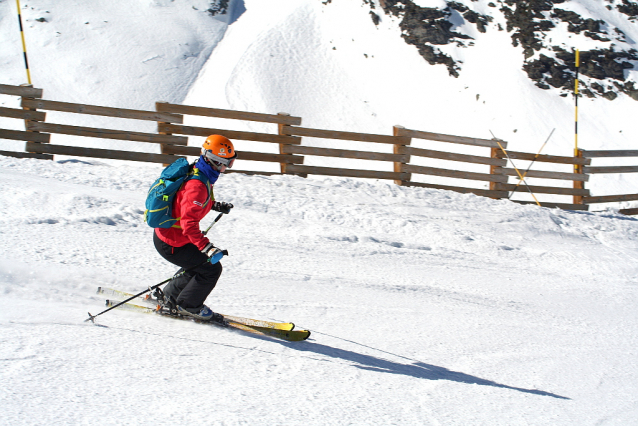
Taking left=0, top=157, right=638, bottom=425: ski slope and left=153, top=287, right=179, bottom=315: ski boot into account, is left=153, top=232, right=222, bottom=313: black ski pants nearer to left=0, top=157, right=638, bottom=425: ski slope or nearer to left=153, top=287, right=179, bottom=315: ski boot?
left=153, top=287, right=179, bottom=315: ski boot

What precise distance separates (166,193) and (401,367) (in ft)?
7.06

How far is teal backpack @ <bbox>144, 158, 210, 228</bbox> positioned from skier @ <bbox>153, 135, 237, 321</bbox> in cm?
3

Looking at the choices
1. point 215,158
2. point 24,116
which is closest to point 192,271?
point 215,158

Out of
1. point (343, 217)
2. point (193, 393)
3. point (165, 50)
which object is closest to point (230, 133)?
point (343, 217)

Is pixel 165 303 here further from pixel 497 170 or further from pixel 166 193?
pixel 497 170

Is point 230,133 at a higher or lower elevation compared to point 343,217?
higher

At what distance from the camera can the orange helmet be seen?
371 centimetres

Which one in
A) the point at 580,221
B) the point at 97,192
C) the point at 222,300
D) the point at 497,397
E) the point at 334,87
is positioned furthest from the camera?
the point at 334,87

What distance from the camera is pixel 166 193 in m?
3.62

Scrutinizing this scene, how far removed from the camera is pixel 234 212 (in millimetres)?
7227

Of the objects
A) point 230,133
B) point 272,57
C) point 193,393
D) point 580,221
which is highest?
point 272,57

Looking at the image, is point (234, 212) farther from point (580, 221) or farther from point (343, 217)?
point (580, 221)

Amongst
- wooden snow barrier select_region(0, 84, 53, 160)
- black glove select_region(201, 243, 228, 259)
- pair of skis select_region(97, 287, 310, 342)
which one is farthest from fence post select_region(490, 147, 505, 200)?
wooden snow barrier select_region(0, 84, 53, 160)

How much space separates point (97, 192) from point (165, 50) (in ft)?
59.4
